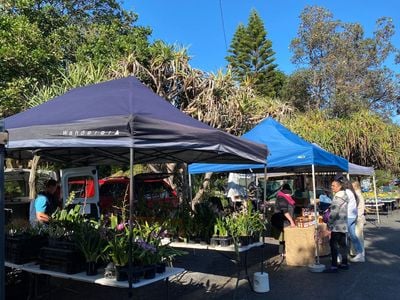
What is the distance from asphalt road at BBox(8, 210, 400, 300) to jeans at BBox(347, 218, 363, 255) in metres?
0.32

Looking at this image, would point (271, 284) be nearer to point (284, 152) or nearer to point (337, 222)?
point (337, 222)

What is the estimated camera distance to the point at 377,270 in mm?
8508

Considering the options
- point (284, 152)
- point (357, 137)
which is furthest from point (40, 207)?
point (357, 137)

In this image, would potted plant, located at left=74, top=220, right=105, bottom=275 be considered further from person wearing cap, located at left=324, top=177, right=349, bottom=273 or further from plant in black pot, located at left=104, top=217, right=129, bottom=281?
person wearing cap, located at left=324, top=177, right=349, bottom=273

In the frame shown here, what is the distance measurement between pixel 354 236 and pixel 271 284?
2.65 m

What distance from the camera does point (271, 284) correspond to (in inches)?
296

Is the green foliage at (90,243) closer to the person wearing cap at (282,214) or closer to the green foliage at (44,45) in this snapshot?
the person wearing cap at (282,214)

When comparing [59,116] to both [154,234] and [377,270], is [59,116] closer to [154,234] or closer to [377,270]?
[154,234]

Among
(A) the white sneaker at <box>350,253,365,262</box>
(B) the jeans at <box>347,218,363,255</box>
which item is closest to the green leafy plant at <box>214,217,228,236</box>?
(B) the jeans at <box>347,218,363,255</box>

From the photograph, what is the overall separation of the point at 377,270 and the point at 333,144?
16045 millimetres

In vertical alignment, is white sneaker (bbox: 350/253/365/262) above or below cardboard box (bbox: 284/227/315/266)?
below

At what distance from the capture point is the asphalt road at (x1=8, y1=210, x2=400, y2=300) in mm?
6711

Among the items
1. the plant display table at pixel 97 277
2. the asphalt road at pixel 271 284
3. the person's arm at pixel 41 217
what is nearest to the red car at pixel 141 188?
the asphalt road at pixel 271 284

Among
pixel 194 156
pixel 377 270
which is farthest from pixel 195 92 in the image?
pixel 377 270
